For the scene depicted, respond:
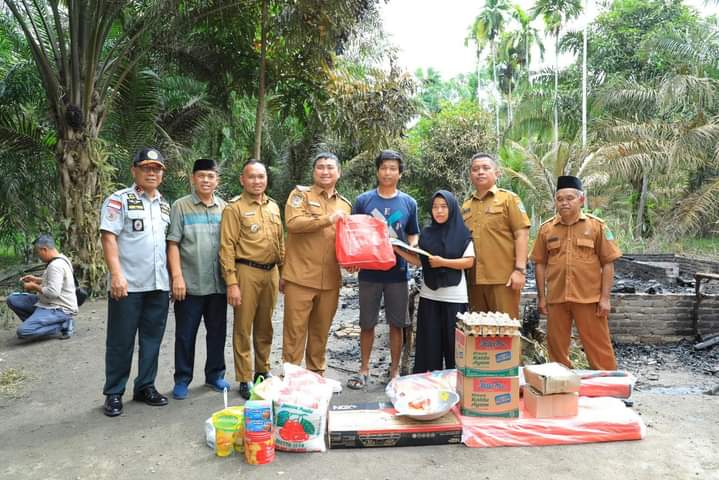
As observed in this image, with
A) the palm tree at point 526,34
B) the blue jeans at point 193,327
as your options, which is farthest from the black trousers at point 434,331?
the palm tree at point 526,34

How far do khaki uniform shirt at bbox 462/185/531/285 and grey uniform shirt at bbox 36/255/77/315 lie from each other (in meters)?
4.49

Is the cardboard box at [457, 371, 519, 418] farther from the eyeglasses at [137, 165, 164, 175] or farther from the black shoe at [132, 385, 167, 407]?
the eyeglasses at [137, 165, 164, 175]

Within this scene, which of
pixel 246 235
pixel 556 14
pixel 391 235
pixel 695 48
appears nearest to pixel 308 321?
pixel 246 235

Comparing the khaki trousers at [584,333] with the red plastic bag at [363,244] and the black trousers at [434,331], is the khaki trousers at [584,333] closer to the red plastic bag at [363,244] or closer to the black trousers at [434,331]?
the black trousers at [434,331]

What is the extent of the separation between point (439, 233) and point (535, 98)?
20193mm

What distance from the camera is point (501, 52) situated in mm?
30672

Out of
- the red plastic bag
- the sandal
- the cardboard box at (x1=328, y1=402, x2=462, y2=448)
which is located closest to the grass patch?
the sandal

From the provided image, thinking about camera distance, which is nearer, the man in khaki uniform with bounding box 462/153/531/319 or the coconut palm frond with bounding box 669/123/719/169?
the man in khaki uniform with bounding box 462/153/531/319

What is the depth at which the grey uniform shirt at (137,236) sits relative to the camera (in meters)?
3.64

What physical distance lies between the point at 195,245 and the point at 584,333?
3.03 m

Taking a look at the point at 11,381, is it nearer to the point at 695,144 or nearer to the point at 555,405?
the point at 555,405

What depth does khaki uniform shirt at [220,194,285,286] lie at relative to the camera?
152 inches

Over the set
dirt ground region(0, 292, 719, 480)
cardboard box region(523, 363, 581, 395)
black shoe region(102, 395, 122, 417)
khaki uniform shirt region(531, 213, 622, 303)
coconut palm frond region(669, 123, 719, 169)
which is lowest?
dirt ground region(0, 292, 719, 480)

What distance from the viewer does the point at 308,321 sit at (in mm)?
4141
